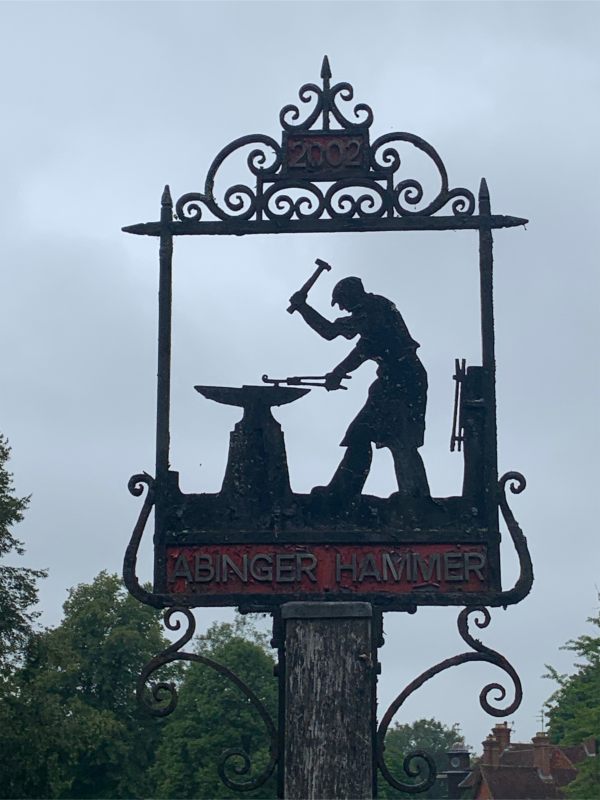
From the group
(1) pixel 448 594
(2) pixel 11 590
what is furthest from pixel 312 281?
(2) pixel 11 590

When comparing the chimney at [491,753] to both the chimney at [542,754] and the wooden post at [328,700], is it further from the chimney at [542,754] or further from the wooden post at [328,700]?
the wooden post at [328,700]

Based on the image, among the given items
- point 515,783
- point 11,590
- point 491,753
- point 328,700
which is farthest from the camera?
point 491,753

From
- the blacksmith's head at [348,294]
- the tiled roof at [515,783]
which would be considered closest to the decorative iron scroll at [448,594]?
the blacksmith's head at [348,294]

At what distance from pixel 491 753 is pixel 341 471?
212 feet

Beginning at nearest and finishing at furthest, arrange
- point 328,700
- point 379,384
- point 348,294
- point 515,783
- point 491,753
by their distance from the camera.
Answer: point 328,700, point 379,384, point 348,294, point 515,783, point 491,753

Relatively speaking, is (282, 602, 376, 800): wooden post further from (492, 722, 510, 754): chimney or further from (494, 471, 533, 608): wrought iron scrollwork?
(492, 722, 510, 754): chimney

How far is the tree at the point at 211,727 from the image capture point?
47938 mm

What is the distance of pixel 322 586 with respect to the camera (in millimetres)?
10719

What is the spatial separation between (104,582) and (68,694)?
16.8 feet

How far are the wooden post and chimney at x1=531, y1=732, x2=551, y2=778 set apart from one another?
58.2 m

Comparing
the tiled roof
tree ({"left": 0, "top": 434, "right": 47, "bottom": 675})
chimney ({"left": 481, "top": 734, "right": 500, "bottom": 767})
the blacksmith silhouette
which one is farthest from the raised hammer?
chimney ({"left": 481, "top": 734, "right": 500, "bottom": 767})

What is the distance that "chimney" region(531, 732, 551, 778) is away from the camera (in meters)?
66.6

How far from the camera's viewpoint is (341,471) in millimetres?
11055

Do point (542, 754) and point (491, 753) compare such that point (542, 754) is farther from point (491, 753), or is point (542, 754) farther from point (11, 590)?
point (11, 590)
